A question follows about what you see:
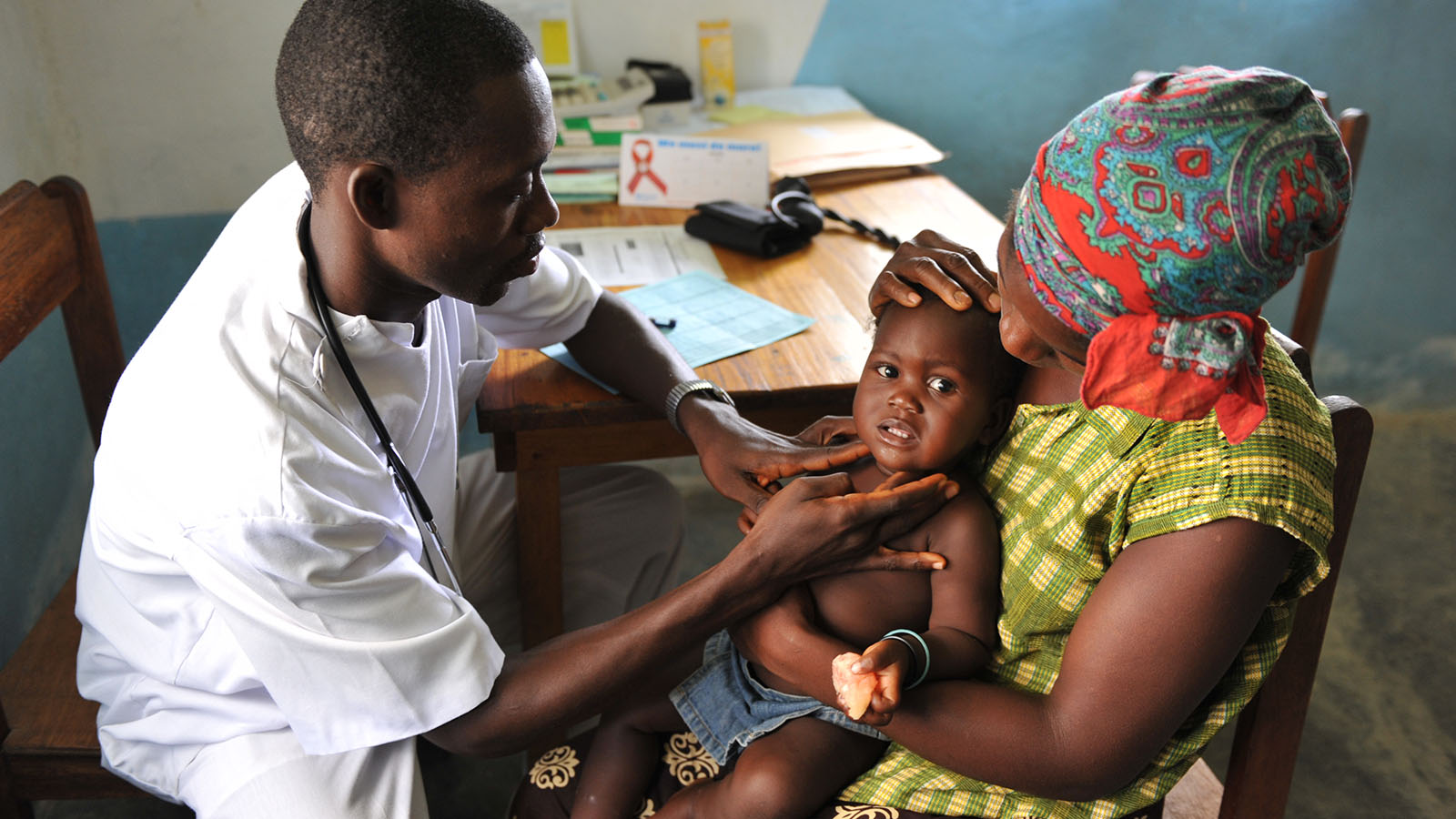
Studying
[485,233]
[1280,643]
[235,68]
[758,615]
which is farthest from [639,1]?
[1280,643]

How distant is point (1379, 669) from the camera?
274cm

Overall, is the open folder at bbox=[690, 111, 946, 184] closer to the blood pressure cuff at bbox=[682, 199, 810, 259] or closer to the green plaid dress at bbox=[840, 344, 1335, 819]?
the blood pressure cuff at bbox=[682, 199, 810, 259]

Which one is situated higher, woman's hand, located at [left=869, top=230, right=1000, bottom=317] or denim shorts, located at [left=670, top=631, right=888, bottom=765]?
woman's hand, located at [left=869, top=230, right=1000, bottom=317]

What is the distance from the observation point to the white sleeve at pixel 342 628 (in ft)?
3.84

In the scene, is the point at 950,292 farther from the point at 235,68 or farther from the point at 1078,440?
the point at 235,68

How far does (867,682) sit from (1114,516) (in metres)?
0.32

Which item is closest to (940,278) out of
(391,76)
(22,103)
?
(391,76)

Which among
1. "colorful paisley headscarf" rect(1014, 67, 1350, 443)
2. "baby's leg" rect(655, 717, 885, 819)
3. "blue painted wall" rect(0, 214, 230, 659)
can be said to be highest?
"colorful paisley headscarf" rect(1014, 67, 1350, 443)

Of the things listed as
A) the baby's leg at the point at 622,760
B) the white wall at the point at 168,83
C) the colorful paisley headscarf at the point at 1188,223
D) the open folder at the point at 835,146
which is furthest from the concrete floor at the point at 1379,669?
the colorful paisley headscarf at the point at 1188,223

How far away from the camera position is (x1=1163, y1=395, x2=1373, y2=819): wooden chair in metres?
1.18

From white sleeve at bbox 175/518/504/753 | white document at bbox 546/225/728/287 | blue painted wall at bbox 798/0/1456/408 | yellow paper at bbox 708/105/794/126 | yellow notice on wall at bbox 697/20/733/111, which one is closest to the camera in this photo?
white sleeve at bbox 175/518/504/753

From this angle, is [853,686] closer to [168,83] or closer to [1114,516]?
[1114,516]

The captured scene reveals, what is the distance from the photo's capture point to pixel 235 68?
2963 millimetres

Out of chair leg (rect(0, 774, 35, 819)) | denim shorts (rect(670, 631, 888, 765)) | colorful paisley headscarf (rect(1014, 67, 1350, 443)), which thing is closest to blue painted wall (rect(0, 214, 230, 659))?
chair leg (rect(0, 774, 35, 819))
